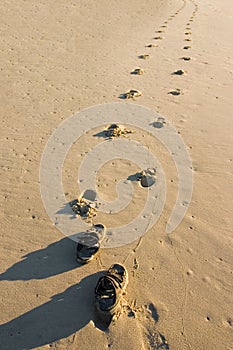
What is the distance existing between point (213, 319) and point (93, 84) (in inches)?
363

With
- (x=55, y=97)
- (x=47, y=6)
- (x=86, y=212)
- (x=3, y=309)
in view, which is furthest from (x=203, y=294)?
(x=47, y=6)

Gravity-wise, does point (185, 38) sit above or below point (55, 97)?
above

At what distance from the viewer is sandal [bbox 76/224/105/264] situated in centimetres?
609

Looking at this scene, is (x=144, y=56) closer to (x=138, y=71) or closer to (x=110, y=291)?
(x=138, y=71)

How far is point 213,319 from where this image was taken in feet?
17.6

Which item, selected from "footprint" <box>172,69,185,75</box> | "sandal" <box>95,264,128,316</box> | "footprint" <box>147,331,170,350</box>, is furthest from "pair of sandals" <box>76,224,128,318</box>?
"footprint" <box>172,69,185,75</box>

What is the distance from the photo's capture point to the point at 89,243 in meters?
6.33

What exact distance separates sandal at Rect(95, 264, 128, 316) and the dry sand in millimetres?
183

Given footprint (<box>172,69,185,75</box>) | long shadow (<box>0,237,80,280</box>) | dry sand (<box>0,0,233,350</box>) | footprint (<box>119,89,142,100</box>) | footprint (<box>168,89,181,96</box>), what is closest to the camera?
dry sand (<box>0,0,233,350</box>)

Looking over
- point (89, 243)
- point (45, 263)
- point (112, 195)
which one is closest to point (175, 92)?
point (112, 195)

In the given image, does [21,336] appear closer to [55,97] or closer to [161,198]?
[161,198]

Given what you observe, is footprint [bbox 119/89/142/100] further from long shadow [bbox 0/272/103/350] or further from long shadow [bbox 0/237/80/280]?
long shadow [bbox 0/272/103/350]

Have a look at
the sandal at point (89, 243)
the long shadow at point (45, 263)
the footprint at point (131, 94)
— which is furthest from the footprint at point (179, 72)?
the long shadow at point (45, 263)

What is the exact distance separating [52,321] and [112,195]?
10.1 ft
